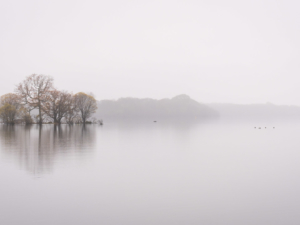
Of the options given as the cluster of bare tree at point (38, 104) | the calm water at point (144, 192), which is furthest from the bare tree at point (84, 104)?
the calm water at point (144, 192)

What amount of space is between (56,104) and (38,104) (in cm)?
385

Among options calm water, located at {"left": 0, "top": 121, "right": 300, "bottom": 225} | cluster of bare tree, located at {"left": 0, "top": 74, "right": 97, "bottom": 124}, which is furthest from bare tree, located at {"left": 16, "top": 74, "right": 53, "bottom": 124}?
calm water, located at {"left": 0, "top": 121, "right": 300, "bottom": 225}

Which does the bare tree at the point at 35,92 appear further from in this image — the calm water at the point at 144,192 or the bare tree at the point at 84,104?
the calm water at the point at 144,192

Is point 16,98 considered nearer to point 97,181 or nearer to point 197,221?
point 97,181

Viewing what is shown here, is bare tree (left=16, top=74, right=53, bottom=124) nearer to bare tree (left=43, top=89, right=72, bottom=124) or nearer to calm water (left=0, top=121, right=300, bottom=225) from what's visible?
bare tree (left=43, top=89, right=72, bottom=124)

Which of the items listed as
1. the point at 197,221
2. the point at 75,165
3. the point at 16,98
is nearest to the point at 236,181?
the point at 197,221

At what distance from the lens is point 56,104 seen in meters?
60.8

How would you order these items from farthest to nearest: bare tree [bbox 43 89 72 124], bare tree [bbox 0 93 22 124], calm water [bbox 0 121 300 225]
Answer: bare tree [bbox 43 89 72 124], bare tree [bbox 0 93 22 124], calm water [bbox 0 121 300 225]

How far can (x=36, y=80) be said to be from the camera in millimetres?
58844

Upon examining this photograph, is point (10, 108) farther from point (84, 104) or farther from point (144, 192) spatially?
point (144, 192)

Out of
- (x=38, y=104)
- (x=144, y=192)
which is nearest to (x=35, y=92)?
(x=38, y=104)

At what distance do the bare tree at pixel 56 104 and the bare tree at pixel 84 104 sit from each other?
279 cm

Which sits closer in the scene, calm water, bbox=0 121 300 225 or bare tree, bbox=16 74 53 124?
calm water, bbox=0 121 300 225

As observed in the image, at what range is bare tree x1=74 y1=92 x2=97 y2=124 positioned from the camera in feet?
217
